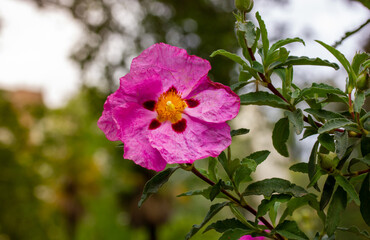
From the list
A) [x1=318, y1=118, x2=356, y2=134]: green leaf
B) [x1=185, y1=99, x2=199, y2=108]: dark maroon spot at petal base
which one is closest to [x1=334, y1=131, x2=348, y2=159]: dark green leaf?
[x1=318, y1=118, x2=356, y2=134]: green leaf

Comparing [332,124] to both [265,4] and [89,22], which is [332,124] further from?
[89,22]

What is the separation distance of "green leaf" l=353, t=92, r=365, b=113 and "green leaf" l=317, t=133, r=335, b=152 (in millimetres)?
33

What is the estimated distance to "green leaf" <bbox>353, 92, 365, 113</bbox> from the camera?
35cm

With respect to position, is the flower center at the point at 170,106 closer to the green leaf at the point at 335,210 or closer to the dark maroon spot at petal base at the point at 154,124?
the dark maroon spot at petal base at the point at 154,124

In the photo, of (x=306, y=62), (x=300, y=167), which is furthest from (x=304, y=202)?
(x=306, y=62)

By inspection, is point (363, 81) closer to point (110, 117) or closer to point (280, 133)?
point (280, 133)

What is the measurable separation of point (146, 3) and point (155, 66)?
83.8 inches

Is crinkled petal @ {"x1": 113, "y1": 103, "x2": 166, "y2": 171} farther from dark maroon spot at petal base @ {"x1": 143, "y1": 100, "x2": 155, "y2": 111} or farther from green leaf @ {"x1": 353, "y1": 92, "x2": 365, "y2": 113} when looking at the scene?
green leaf @ {"x1": 353, "y1": 92, "x2": 365, "y2": 113}

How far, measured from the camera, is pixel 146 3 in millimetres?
2400

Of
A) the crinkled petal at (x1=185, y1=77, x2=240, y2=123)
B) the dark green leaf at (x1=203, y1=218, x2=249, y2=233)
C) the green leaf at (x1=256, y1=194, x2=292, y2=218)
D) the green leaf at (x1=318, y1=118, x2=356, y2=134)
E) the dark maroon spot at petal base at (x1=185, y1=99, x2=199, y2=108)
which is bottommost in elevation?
the dark green leaf at (x1=203, y1=218, x2=249, y2=233)

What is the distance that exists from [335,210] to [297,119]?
82mm

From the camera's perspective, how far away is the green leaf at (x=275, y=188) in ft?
1.18

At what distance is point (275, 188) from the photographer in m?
0.37

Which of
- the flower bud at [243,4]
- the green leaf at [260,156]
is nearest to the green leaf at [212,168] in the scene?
the green leaf at [260,156]
